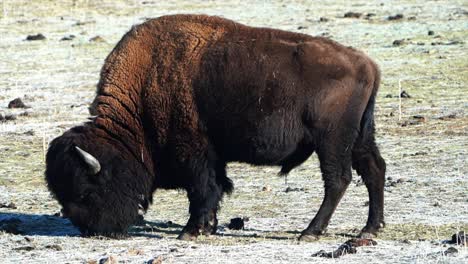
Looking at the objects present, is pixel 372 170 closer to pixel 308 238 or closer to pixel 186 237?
pixel 308 238

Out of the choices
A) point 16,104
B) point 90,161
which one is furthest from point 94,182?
point 16,104

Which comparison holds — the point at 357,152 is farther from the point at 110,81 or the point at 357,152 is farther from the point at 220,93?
the point at 110,81

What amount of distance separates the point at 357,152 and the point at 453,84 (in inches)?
385

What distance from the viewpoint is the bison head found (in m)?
10.8

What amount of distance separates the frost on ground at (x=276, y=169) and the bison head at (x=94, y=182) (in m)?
0.20

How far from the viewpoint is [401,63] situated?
23.5 metres

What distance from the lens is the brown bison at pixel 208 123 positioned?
10773 mm

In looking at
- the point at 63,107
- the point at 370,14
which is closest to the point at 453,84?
the point at 63,107

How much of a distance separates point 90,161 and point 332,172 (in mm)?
2200

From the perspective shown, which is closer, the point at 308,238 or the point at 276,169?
the point at 308,238

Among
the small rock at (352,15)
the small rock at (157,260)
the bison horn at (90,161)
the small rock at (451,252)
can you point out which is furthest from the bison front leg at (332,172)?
the small rock at (352,15)

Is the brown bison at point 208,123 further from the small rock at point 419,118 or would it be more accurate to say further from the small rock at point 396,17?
the small rock at point 396,17

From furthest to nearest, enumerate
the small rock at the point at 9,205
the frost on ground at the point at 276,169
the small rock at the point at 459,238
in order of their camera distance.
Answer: the small rock at the point at 9,205
the frost on ground at the point at 276,169
the small rock at the point at 459,238

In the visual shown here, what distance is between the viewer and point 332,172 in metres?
10.8
